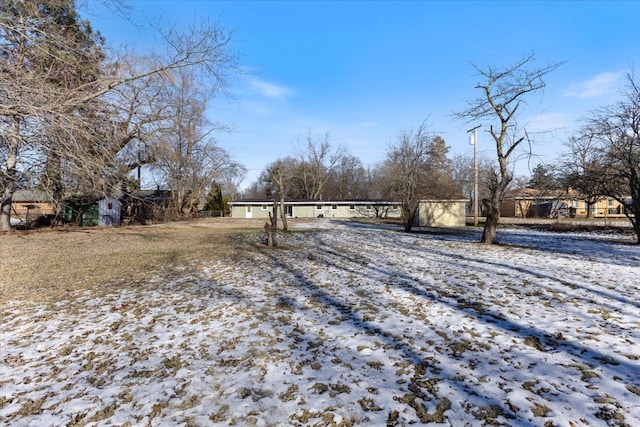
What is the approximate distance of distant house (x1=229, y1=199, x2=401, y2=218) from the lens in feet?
136

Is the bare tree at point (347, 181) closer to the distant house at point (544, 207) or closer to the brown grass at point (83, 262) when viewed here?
the distant house at point (544, 207)

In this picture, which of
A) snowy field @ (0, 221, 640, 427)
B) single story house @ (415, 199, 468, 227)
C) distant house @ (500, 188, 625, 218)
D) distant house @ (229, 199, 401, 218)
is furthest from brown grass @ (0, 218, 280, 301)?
distant house @ (500, 188, 625, 218)

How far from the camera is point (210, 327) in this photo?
4582mm

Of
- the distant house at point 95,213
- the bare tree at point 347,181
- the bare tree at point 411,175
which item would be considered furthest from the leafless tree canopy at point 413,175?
the bare tree at point 347,181

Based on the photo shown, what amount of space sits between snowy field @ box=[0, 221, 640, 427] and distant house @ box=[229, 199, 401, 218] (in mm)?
34561

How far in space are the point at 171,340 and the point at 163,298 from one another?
207 cm

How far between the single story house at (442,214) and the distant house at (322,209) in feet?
40.2

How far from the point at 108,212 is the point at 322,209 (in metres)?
24.3

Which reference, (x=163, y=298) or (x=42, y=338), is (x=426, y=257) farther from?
(x=42, y=338)

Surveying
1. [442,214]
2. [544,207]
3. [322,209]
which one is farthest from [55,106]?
[544,207]

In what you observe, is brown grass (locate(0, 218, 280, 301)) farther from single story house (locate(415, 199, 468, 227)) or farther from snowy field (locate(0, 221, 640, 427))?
single story house (locate(415, 199, 468, 227))

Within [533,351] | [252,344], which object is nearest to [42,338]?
[252,344]

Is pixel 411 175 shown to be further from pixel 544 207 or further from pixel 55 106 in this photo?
pixel 544 207

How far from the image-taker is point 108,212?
25.2 m
